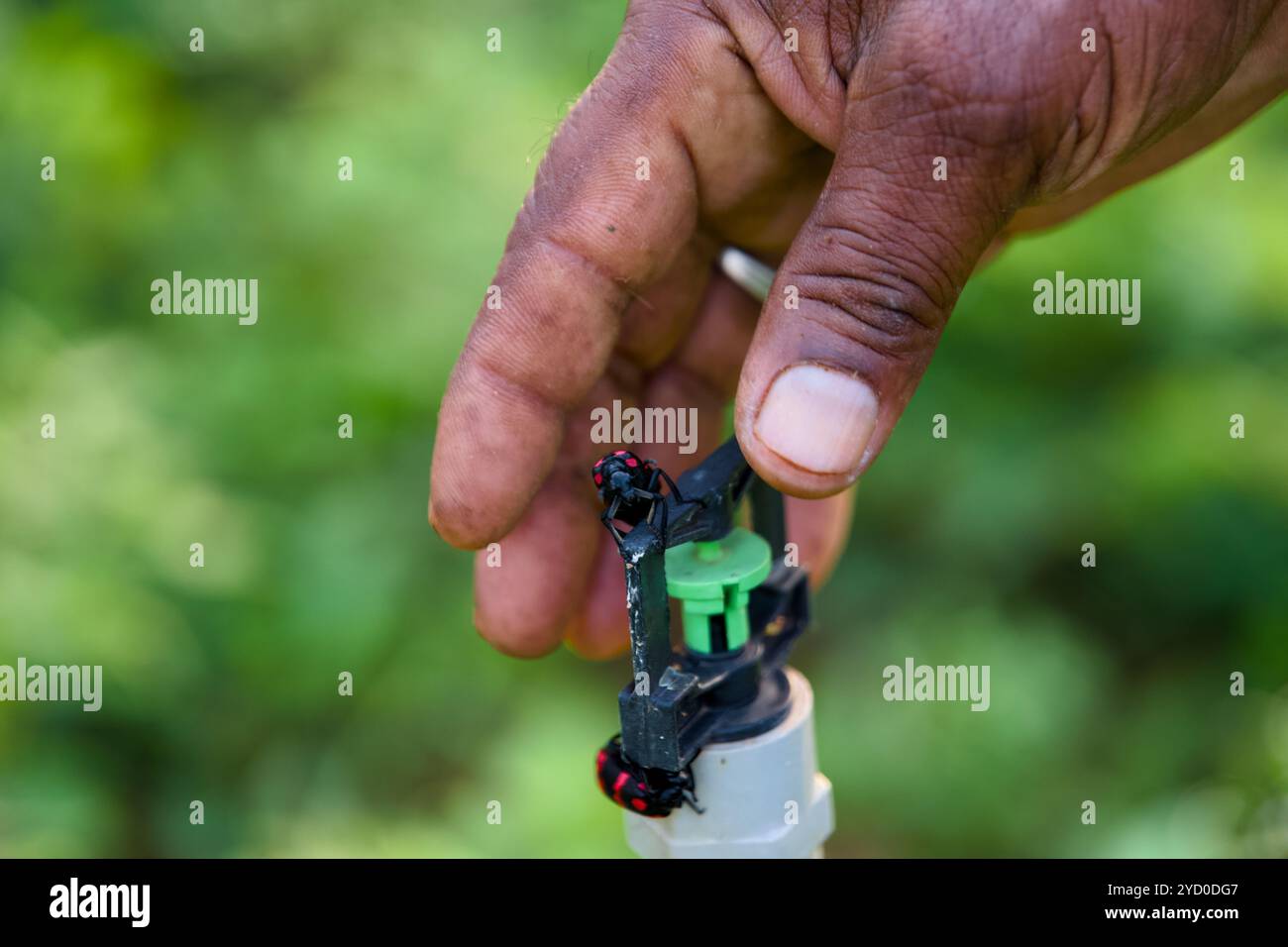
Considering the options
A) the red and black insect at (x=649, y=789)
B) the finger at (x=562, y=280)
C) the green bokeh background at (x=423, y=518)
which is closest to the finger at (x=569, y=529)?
the finger at (x=562, y=280)

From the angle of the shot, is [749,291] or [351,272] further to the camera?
[351,272]

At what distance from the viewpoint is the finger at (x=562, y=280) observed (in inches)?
65.6

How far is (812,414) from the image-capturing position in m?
1.34

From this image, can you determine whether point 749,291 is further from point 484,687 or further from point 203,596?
point 203,596

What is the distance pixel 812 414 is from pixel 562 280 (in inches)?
19.6

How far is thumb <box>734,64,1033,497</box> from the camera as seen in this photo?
4.31 feet

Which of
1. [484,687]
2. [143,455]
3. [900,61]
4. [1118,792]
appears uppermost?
[900,61]

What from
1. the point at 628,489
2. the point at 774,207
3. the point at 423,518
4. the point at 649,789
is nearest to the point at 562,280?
the point at 774,207

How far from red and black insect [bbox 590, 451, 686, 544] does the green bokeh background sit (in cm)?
133

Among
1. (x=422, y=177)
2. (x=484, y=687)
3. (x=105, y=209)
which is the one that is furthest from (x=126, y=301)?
(x=484, y=687)

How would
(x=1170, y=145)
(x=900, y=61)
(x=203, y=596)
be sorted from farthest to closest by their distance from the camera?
(x=203, y=596), (x=1170, y=145), (x=900, y=61)

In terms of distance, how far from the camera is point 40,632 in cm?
255

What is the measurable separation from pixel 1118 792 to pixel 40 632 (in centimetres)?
227

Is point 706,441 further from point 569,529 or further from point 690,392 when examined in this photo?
point 569,529
